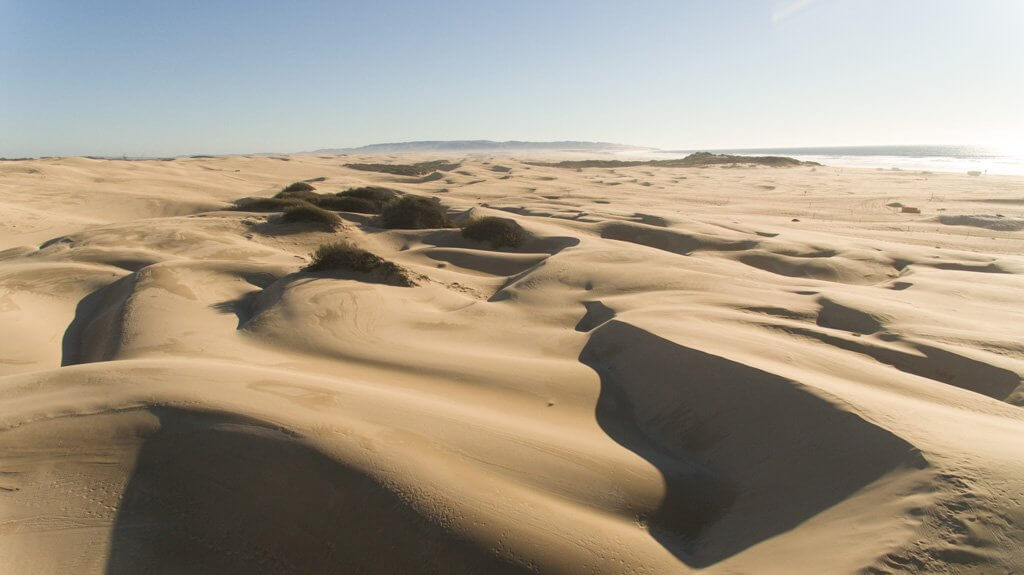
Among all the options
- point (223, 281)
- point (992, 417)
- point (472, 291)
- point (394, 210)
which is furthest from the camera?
point (394, 210)

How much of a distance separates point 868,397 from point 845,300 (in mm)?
2524

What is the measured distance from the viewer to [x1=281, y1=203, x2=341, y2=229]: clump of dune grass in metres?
9.35

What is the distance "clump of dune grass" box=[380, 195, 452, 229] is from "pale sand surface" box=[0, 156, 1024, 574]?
4024 mm

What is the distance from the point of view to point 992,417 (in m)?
2.71

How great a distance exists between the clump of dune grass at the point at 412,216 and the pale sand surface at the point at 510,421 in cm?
402

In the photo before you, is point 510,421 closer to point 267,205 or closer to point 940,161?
point 267,205

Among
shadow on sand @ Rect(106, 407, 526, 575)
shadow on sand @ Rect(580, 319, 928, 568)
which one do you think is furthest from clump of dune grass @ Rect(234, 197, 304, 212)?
shadow on sand @ Rect(106, 407, 526, 575)

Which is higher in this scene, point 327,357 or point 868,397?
point 868,397

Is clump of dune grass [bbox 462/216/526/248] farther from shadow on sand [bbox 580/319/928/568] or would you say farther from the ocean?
the ocean

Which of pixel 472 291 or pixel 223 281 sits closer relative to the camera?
pixel 223 281

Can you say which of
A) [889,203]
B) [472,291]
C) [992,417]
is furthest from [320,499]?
[889,203]

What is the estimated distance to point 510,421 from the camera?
2965 millimetres

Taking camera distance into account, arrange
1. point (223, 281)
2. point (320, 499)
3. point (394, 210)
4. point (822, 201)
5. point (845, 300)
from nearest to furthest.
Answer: point (320, 499) → point (845, 300) → point (223, 281) → point (394, 210) → point (822, 201)

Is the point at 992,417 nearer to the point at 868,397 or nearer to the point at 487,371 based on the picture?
the point at 868,397
